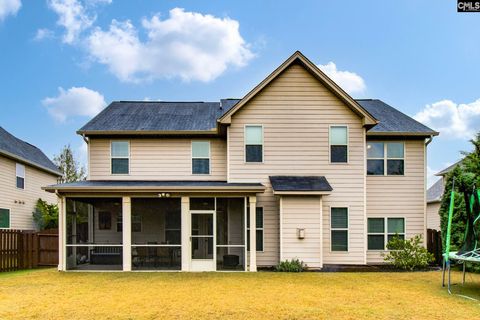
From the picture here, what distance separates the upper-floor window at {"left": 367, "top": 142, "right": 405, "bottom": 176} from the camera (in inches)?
687

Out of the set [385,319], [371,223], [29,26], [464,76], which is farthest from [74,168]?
[385,319]

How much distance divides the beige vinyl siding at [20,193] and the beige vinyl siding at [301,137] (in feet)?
41.0

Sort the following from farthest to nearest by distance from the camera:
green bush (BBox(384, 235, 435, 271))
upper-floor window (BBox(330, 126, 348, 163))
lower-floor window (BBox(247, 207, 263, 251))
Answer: upper-floor window (BBox(330, 126, 348, 163))
lower-floor window (BBox(247, 207, 263, 251))
green bush (BBox(384, 235, 435, 271))

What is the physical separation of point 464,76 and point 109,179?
16818 mm

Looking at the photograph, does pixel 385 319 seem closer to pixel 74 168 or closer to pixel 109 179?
pixel 109 179

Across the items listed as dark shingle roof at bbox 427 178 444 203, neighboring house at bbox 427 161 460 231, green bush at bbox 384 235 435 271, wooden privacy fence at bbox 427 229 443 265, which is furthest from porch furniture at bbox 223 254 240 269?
dark shingle roof at bbox 427 178 444 203

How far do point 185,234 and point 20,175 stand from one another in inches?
512

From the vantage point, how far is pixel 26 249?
1689cm

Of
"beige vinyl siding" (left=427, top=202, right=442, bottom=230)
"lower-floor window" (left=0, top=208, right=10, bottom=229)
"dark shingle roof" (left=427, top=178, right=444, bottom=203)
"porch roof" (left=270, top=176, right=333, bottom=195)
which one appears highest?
"porch roof" (left=270, top=176, right=333, bottom=195)

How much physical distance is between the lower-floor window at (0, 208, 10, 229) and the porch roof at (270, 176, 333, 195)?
13.9 meters

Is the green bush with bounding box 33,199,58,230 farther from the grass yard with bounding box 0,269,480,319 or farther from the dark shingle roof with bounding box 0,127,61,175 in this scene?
the grass yard with bounding box 0,269,480,319

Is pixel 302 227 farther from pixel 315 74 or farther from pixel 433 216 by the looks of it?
pixel 433 216

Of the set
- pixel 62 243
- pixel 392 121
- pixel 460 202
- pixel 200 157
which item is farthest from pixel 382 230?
pixel 62 243

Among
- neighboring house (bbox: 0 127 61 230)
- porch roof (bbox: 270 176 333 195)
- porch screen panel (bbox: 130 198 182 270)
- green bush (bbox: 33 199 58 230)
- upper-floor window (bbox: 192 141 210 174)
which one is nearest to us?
porch roof (bbox: 270 176 333 195)
